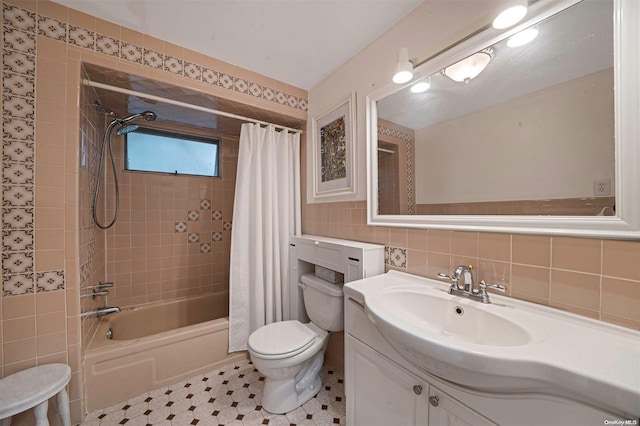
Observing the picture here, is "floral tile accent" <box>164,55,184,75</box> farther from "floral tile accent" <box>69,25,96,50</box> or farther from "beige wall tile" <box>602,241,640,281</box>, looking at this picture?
"beige wall tile" <box>602,241,640,281</box>

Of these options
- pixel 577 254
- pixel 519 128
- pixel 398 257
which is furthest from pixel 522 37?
pixel 398 257

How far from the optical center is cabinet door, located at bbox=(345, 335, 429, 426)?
2.71ft

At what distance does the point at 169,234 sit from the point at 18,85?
142 cm

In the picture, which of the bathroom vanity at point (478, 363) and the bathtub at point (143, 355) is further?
the bathtub at point (143, 355)

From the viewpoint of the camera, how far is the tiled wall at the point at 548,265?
68cm

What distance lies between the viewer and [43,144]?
1187mm

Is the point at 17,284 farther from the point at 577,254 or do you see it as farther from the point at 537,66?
the point at 537,66

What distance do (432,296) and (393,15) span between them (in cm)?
148

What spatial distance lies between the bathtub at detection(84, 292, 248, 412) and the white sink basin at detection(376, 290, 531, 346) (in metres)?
1.41

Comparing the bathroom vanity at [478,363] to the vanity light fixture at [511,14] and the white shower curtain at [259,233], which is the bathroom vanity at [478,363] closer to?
the white shower curtain at [259,233]

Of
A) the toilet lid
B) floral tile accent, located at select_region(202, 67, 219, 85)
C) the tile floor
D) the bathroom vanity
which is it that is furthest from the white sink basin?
floral tile accent, located at select_region(202, 67, 219, 85)

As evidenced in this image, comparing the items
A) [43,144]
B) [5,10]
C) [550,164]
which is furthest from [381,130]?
[5,10]

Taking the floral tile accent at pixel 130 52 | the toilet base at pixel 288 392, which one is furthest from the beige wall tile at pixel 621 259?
the floral tile accent at pixel 130 52

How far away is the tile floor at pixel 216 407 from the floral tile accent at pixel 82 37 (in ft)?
6.93
